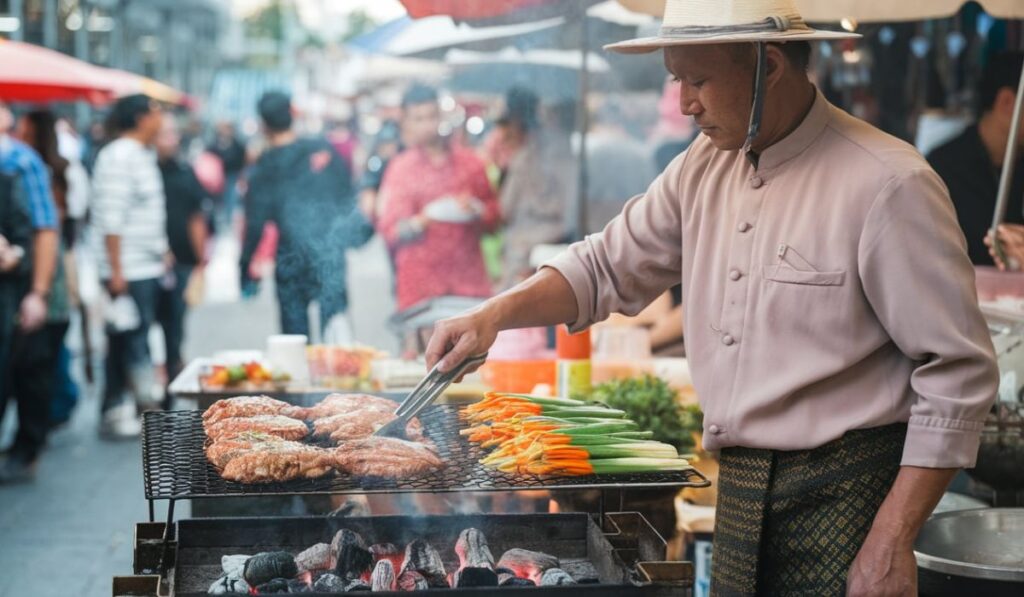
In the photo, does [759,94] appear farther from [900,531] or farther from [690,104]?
[900,531]

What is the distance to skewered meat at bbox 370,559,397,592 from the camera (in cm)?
305

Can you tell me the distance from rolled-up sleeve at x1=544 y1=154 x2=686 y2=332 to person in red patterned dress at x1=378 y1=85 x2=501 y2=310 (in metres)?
5.12

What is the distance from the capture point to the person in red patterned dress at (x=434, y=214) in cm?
875

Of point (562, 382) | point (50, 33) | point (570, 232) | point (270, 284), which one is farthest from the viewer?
point (270, 284)

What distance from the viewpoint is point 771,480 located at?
2973 millimetres

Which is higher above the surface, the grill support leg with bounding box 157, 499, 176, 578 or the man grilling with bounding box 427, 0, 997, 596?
the man grilling with bounding box 427, 0, 997, 596

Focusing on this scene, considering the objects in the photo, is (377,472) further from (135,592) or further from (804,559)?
(804,559)

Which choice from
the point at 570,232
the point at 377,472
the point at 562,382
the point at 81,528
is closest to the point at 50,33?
the point at 570,232

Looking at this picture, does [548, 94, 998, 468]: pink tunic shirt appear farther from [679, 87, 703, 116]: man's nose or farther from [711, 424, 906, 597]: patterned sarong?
[679, 87, 703, 116]: man's nose

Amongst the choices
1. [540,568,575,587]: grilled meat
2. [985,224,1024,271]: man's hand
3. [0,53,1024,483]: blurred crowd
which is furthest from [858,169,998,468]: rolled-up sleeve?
[0,53,1024,483]: blurred crowd

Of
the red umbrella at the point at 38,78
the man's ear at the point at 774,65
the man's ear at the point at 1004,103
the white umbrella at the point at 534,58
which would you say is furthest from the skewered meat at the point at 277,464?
the white umbrella at the point at 534,58

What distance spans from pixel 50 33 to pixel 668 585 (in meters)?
18.4

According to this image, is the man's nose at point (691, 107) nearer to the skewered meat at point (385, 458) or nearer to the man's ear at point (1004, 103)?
the skewered meat at point (385, 458)

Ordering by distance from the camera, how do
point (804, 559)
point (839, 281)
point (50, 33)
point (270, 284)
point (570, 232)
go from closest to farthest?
point (839, 281)
point (804, 559)
point (570, 232)
point (50, 33)
point (270, 284)
